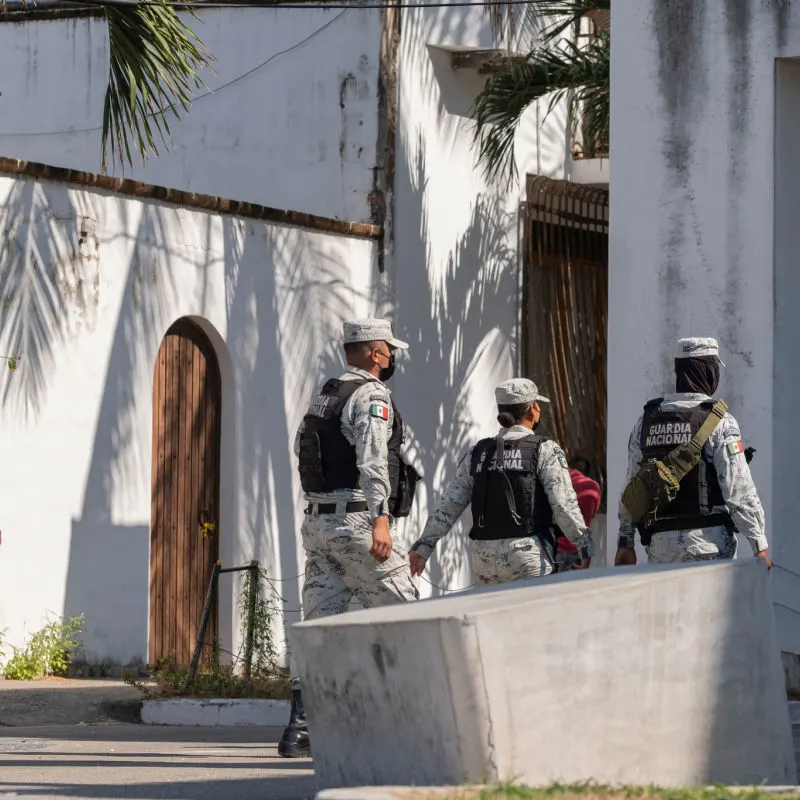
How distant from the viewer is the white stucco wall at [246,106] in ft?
48.9

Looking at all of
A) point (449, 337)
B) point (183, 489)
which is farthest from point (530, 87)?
point (183, 489)

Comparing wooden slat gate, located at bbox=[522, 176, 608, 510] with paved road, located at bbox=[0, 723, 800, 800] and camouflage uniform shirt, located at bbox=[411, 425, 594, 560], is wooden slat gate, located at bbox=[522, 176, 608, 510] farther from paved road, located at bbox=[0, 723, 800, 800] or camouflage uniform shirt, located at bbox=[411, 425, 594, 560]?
camouflage uniform shirt, located at bbox=[411, 425, 594, 560]

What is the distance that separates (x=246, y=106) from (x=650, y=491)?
7.63 m

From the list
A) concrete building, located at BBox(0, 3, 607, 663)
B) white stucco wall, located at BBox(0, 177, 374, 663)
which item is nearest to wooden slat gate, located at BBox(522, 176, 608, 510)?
concrete building, located at BBox(0, 3, 607, 663)

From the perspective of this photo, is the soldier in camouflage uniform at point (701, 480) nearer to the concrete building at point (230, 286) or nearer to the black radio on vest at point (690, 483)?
the black radio on vest at point (690, 483)

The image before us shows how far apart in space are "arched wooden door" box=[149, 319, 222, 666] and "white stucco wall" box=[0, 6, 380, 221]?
234cm

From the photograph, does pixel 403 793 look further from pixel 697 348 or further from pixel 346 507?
pixel 697 348

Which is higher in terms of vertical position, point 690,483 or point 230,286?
point 230,286

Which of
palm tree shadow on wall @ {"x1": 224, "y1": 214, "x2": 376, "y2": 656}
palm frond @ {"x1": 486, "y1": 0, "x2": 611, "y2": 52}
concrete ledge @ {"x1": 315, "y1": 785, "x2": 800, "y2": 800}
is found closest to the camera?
concrete ledge @ {"x1": 315, "y1": 785, "x2": 800, "y2": 800}

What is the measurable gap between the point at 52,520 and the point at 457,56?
18.9 ft

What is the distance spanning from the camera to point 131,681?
37.7 feet

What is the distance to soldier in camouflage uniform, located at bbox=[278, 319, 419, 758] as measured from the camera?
8.41 meters

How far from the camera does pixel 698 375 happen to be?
342 inches

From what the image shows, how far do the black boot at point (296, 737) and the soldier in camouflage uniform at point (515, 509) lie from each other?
1124 mm
